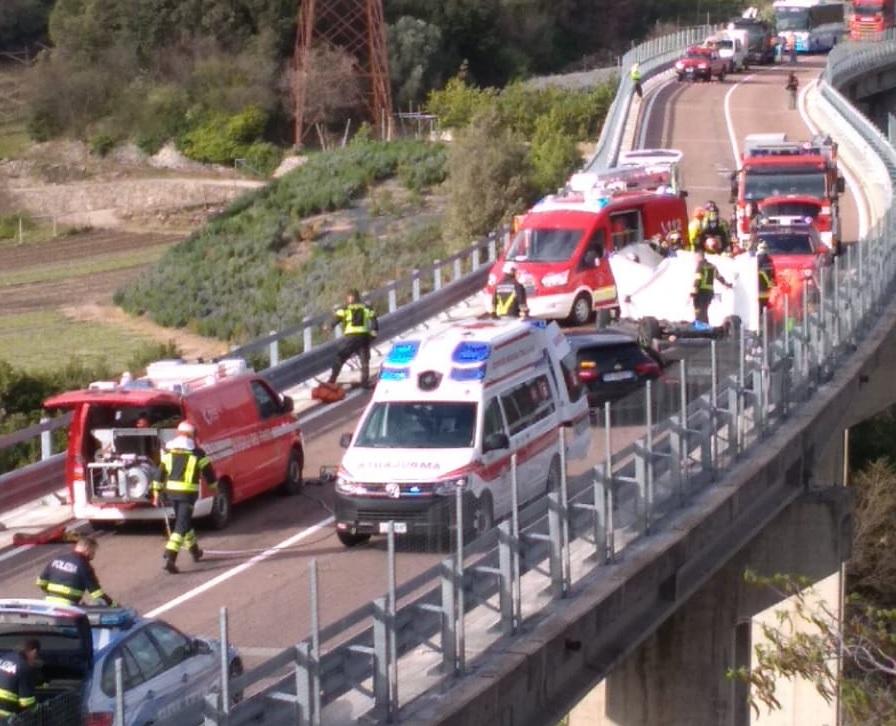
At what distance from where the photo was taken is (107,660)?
13086 mm

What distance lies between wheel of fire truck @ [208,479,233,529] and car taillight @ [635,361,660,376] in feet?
21.7

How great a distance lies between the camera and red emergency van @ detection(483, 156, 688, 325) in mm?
33438

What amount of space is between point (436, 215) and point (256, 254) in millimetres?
7182

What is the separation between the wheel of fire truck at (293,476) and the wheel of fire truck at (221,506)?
4.48 feet

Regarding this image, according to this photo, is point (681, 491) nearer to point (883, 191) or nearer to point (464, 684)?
point (464, 684)

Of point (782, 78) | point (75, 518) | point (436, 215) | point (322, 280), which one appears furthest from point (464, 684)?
point (782, 78)

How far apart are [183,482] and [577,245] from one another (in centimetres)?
1544

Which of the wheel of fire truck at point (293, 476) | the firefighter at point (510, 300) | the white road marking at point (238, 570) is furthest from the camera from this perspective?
the firefighter at point (510, 300)

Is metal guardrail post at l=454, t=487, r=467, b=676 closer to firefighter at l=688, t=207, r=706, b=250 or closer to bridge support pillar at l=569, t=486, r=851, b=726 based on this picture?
bridge support pillar at l=569, t=486, r=851, b=726

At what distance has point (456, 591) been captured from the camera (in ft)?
47.3

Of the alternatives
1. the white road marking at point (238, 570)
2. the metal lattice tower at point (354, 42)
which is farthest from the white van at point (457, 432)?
the metal lattice tower at point (354, 42)

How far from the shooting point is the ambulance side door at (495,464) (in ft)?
64.8

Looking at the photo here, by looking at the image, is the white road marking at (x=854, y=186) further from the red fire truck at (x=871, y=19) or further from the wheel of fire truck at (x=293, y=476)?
the red fire truck at (x=871, y=19)

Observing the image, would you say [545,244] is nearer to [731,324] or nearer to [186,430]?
[731,324]
